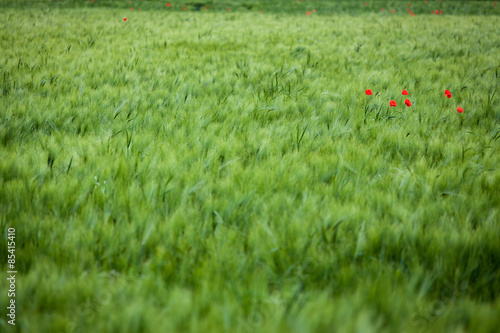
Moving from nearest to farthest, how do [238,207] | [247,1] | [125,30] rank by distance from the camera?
1. [238,207]
2. [125,30]
3. [247,1]

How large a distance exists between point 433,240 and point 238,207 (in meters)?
0.72

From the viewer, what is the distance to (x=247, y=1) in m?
13.5

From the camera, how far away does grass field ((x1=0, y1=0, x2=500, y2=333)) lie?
0.82m

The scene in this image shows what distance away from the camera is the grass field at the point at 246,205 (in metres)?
0.82

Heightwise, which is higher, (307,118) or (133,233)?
(307,118)

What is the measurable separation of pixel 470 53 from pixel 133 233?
5.47 m

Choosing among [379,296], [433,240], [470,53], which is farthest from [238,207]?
[470,53]

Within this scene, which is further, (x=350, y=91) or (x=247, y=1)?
(x=247, y=1)

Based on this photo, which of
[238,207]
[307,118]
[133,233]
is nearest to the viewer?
[133,233]

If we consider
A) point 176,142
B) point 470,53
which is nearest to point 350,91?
point 176,142

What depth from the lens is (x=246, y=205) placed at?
4.19 feet

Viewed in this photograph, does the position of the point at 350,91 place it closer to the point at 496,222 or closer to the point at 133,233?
the point at 496,222

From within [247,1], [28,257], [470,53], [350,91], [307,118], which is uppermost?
[247,1]

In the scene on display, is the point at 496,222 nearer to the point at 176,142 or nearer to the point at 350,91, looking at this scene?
the point at 176,142
